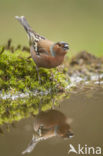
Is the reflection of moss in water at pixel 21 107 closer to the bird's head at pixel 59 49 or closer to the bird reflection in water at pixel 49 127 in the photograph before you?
the bird reflection in water at pixel 49 127

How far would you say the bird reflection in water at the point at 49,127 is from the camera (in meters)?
2.92

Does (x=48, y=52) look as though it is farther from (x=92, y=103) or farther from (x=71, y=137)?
(x=71, y=137)

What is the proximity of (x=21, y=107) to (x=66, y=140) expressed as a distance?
67.6 inches

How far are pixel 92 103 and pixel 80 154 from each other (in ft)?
6.52

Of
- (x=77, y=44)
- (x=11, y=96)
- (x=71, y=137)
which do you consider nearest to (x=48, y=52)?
(x=11, y=96)

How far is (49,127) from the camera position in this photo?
323cm

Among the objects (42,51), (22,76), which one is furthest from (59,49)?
(22,76)

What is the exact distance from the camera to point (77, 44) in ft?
38.5

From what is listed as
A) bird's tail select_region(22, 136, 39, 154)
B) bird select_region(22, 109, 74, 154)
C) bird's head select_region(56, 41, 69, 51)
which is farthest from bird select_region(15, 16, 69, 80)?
bird's tail select_region(22, 136, 39, 154)

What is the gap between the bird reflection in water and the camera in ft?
9.57

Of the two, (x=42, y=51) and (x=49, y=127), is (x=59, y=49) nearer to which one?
(x=42, y=51)

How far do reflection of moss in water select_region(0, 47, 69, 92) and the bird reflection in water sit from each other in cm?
167

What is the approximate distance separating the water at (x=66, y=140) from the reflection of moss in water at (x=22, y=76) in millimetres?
1306

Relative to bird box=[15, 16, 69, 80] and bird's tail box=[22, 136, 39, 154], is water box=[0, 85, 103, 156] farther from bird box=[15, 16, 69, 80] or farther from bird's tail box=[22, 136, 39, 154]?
bird box=[15, 16, 69, 80]
